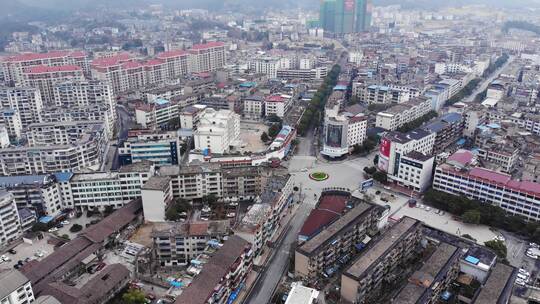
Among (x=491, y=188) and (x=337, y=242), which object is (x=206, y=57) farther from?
(x=337, y=242)

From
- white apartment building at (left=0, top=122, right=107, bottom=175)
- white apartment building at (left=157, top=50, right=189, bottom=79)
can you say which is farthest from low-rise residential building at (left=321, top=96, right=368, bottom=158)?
white apartment building at (left=157, top=50, right=189, bottom=79)

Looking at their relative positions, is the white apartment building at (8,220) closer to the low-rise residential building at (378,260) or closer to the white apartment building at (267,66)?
the low-rise residential building at (378,260)

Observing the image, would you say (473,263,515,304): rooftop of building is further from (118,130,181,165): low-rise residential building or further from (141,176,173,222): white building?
(118,130,181,165): low-rise residential building

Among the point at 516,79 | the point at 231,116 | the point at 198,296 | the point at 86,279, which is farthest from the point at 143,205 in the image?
the point at 516,79

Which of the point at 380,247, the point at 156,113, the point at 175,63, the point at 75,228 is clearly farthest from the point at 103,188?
the point at 175,63

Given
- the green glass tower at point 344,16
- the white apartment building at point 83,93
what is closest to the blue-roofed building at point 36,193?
the white apartment building at point 83,93
